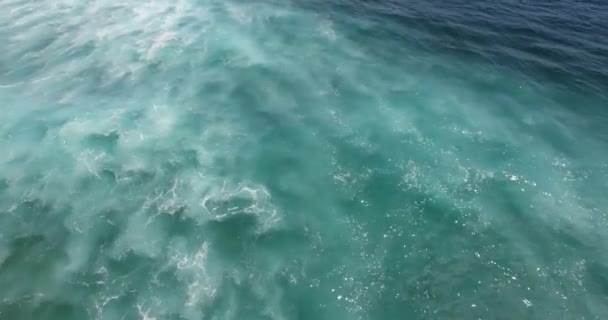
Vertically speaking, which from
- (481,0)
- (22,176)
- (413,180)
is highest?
(481,0)

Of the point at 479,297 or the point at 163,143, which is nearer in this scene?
the point at 479,297

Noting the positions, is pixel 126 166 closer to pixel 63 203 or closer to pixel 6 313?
pixel 63 203

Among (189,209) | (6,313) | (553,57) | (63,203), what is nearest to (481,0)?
(553,57)

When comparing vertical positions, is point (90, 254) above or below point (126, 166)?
below

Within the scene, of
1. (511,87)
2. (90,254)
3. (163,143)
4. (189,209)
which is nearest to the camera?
(90,254)

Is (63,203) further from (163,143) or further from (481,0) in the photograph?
(481,0)

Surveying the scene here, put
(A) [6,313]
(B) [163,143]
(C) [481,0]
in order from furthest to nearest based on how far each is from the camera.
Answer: (C) [481,0] < (B) [163,143] < (A) [6,313]

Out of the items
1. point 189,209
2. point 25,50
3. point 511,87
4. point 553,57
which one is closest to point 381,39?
point 511,87
